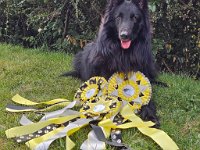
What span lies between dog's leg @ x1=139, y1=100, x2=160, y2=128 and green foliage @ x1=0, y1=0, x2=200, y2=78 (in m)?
1.92

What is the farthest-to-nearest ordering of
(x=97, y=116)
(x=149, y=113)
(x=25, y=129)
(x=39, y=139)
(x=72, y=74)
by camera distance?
(x=72, y=74)
(x=149, y=113)
(x=97, y=116)
(x=25, y=129)
(x=39, y=139)

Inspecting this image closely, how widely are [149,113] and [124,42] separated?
0.73 meters


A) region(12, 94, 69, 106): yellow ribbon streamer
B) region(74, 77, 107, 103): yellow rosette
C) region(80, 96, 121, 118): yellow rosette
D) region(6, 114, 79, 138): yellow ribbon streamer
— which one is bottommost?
region(6, 114, 79, 138): yellow ribbon streamer

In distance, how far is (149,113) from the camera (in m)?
3.64

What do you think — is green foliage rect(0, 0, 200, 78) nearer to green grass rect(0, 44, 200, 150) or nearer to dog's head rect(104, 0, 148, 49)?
green grass rect(0, 44, 200, 150)

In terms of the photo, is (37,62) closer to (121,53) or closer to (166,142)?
(121,53)

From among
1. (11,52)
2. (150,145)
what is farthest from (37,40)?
(150,145)

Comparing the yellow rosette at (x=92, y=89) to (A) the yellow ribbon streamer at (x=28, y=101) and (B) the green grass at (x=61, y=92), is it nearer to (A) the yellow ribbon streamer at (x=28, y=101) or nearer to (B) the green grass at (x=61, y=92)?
(A) the yellow ribbon streamer at (x=28, y=101)

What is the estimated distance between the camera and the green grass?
10.6 feet

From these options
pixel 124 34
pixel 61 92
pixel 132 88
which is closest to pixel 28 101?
pixel 61 92

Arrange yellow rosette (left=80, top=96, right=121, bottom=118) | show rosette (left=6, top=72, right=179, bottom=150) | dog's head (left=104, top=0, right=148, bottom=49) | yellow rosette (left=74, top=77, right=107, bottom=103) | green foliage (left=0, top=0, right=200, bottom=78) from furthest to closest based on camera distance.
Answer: green foliage (left=0, top=0, right=200, bottom=78), yellow rosette (left=74, top=77, right=107, bottom=103), dog's head (left=104, top=0, right=148, bottom=49), yellow rosette (left=80, top=96, right=121, bottom=118), show rosette (left=6, top=72, right=179, bottom=150)

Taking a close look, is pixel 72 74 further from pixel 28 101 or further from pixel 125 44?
pixel 125 44

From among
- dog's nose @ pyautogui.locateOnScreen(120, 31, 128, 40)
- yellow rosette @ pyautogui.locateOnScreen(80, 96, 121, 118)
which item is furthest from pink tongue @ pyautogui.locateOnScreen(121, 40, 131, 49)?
yellow rosette @ pyautogui.locateOnScreen(80, 96, 121, 118)

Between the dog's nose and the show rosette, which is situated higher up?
the dog's nose
